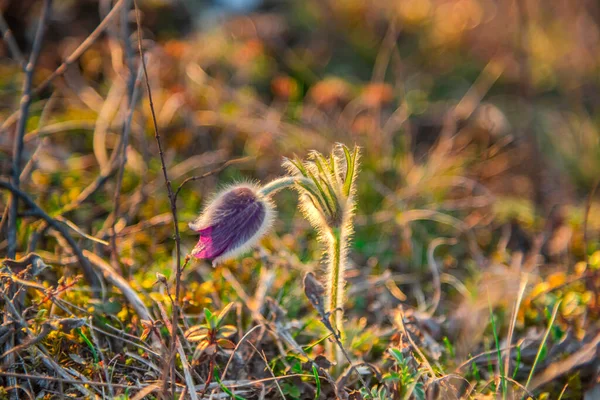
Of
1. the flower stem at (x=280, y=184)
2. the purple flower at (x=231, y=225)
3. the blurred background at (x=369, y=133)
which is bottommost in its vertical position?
the blurred background at (x=369, y=133)

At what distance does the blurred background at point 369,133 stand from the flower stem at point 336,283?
12.5 inches

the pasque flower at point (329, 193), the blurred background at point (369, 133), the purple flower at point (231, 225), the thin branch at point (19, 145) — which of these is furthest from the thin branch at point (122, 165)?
the pasque flower at point (329, 193)

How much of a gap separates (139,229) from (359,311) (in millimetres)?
870

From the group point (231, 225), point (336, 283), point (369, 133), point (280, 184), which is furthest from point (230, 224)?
point (369, 133)

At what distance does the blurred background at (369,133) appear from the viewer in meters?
2.22

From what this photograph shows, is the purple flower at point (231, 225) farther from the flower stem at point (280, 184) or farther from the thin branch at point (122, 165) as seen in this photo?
the thin branch at point (122, 165)

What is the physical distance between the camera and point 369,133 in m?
3.09

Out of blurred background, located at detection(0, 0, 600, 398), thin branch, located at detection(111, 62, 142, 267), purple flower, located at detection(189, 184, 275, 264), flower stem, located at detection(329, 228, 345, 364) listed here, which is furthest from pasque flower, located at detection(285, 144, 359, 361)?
thin branch, located at detection(111, 62, 142, 267)

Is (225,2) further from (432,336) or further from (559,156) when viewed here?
(432,336)

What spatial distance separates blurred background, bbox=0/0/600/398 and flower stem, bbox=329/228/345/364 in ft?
1.05

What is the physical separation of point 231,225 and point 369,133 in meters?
1.82

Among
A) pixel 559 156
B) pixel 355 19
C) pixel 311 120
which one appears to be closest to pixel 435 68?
pixel 355 19

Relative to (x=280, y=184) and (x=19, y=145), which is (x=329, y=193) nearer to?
(x=280, y=184)

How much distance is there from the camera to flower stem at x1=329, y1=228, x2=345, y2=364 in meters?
1.51
